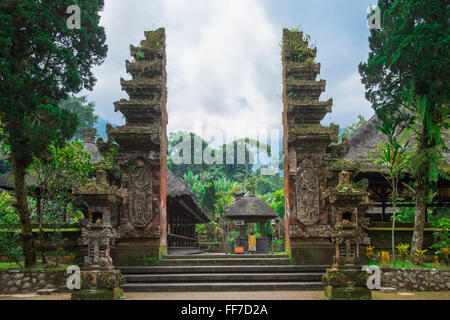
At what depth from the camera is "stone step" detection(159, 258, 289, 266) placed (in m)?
10.1

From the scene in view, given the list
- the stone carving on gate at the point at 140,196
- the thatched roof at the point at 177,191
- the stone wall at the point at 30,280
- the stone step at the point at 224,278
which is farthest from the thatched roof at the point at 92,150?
the stone step at the point at 224,278

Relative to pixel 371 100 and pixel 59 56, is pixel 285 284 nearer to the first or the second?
pixel 371 100

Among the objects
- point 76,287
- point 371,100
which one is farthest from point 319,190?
point 76,287

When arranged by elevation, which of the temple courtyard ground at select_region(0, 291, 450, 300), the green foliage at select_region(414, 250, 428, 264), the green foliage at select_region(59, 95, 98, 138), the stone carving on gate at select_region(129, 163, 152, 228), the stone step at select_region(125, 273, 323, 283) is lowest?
the temple courtyard ground at select_region(0, 291, 450, 300)

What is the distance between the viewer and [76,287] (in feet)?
25.3

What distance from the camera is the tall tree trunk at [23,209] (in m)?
9.45

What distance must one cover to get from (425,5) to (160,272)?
31.1 feet

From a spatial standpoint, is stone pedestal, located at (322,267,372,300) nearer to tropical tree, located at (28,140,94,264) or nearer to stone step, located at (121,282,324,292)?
stone step, located at (121,282,324,292)

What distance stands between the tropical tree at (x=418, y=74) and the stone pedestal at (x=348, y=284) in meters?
3.38

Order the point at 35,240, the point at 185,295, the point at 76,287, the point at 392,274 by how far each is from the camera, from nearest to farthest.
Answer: the point at 76,287 < the point at 185,295 < the point at 392,274 < the point at 35,240

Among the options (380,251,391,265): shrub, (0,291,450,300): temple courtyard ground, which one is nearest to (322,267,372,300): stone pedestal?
(0,291,450,300): temple courtyard ground

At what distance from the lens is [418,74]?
32.5 feet

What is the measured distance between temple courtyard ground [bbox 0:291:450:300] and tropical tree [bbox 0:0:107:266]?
179 cm

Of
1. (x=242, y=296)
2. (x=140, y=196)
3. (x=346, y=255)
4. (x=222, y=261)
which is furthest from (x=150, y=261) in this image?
(x=346, y=255)
